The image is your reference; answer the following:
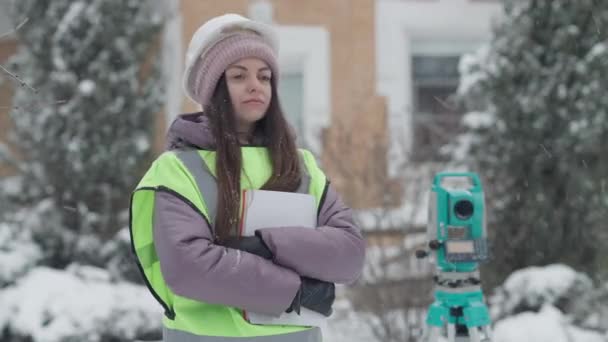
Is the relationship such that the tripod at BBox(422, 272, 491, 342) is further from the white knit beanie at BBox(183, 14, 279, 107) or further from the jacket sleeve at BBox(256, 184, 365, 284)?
the white knit beanie at BBox(183, 14, 279, 107)

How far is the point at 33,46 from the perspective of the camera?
5.49m

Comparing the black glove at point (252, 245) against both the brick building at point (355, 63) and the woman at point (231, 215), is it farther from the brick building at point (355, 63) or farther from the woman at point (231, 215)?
the brick building at point (355, 63)

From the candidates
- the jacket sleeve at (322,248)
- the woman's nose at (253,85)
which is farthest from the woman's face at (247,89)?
the jacket sleeve at (322,248)

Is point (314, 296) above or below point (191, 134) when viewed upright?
below

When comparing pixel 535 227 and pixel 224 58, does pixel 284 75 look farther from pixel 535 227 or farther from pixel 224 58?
pixel 224 58

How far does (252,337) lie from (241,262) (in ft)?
0.70

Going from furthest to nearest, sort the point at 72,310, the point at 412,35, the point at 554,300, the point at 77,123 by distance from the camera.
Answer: the point at 412,35 → the point at 77,123 → the point at 554,300 → the point at 72,310

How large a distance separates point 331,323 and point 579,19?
2.95 m

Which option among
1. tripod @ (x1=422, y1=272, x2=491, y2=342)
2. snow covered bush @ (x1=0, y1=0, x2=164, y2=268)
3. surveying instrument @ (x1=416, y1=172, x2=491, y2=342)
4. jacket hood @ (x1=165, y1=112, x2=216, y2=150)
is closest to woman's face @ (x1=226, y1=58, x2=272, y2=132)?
jacket hood @ (x1=165, y1=112, x2=216, y2=150)

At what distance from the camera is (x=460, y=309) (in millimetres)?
2803

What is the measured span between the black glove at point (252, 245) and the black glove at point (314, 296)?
12 cm

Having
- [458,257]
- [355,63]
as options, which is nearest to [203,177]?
[458,257]

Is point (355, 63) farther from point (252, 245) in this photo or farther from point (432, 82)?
point (252, 245)

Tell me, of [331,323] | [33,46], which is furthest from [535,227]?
[33,46]
